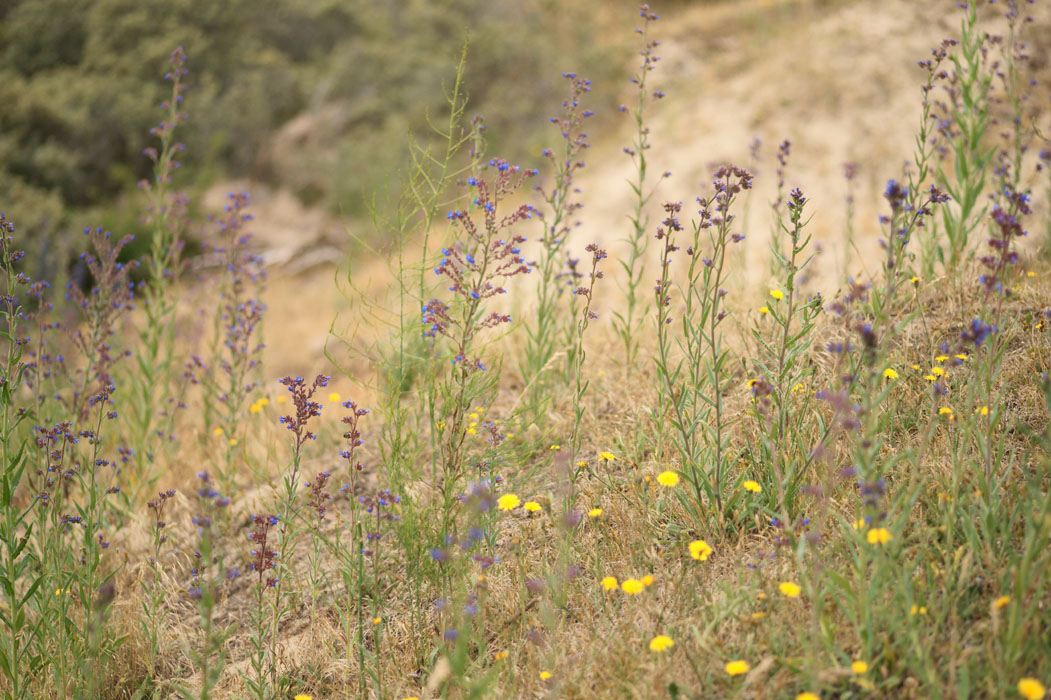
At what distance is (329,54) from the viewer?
44.0 ft

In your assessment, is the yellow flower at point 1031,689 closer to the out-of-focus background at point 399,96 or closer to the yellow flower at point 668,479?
the yellow flower at point 668,479

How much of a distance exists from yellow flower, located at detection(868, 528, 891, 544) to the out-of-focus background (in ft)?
16.8

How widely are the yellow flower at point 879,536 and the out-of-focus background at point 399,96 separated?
5135 mm

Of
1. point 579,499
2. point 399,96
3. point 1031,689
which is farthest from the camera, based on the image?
point 399,96

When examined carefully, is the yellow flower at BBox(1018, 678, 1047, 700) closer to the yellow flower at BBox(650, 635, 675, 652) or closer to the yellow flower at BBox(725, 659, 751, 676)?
the yellow flower at BBox(725, 659, 751, 676)

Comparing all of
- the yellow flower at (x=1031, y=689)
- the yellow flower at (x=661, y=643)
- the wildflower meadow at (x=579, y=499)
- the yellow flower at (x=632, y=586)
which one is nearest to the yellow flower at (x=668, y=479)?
the wildflower meadow at (x=579, y=499)

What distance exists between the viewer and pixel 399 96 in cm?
1241

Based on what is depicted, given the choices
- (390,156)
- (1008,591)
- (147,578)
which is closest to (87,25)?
(390,156)

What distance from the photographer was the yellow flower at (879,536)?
1.86m

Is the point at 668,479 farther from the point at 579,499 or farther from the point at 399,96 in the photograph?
the point at 399,96

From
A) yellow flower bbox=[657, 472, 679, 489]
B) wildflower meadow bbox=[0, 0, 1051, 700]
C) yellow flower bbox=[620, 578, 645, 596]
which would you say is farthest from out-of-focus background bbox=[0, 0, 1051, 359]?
yellow flower bbox=[620, 578, 645, 596]

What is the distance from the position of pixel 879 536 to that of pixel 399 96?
1220 cm

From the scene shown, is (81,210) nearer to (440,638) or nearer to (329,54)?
(329,54)

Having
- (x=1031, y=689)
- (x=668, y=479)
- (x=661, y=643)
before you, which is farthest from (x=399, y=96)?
(x=1031, y=689)
